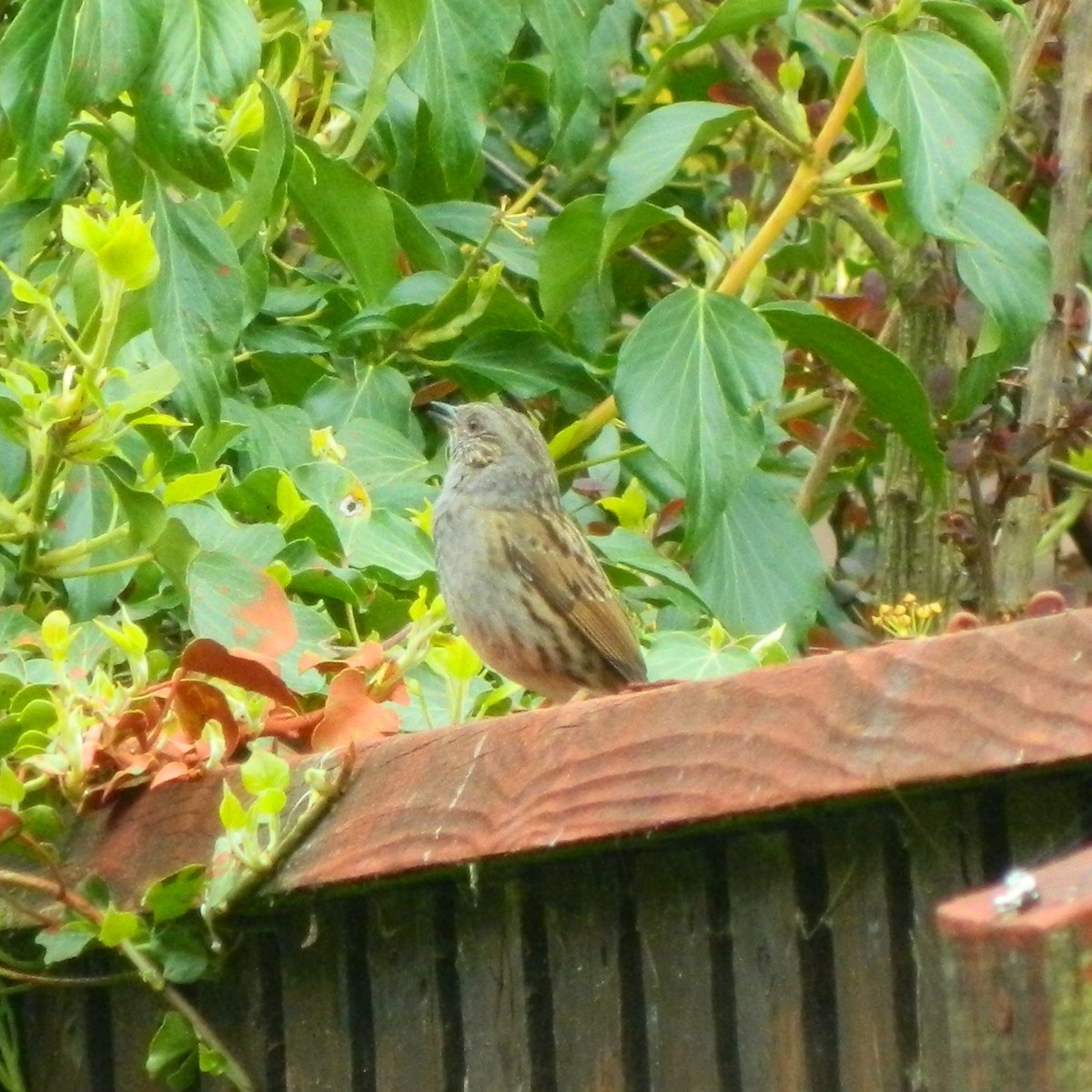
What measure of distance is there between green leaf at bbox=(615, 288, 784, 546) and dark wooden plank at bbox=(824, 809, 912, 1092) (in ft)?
4.90

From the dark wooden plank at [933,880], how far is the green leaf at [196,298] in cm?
138

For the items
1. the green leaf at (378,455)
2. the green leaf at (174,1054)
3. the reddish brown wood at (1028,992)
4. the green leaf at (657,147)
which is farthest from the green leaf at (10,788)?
the green leaf at (657,147)

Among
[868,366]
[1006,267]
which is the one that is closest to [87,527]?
[868,366]

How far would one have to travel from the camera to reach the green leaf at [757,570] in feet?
12.5

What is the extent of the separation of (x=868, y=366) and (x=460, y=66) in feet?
2.78

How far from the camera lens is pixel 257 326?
3.72m

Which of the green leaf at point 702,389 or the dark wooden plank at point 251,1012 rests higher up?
the green leaf at point 702,389

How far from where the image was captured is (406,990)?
218 centimetres

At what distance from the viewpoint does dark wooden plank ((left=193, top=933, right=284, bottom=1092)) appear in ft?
7.73

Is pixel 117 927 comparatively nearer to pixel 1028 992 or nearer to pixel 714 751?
pixel 714 751

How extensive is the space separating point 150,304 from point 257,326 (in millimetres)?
862

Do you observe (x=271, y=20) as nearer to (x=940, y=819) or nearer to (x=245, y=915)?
(x=245, y=915)

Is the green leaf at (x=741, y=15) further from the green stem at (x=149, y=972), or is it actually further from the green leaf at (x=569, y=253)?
the green stem at (x=149, y=972)

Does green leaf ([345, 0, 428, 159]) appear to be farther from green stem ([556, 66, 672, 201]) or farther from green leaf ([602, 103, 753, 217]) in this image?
green stem ([556, 66, 672, 201])
